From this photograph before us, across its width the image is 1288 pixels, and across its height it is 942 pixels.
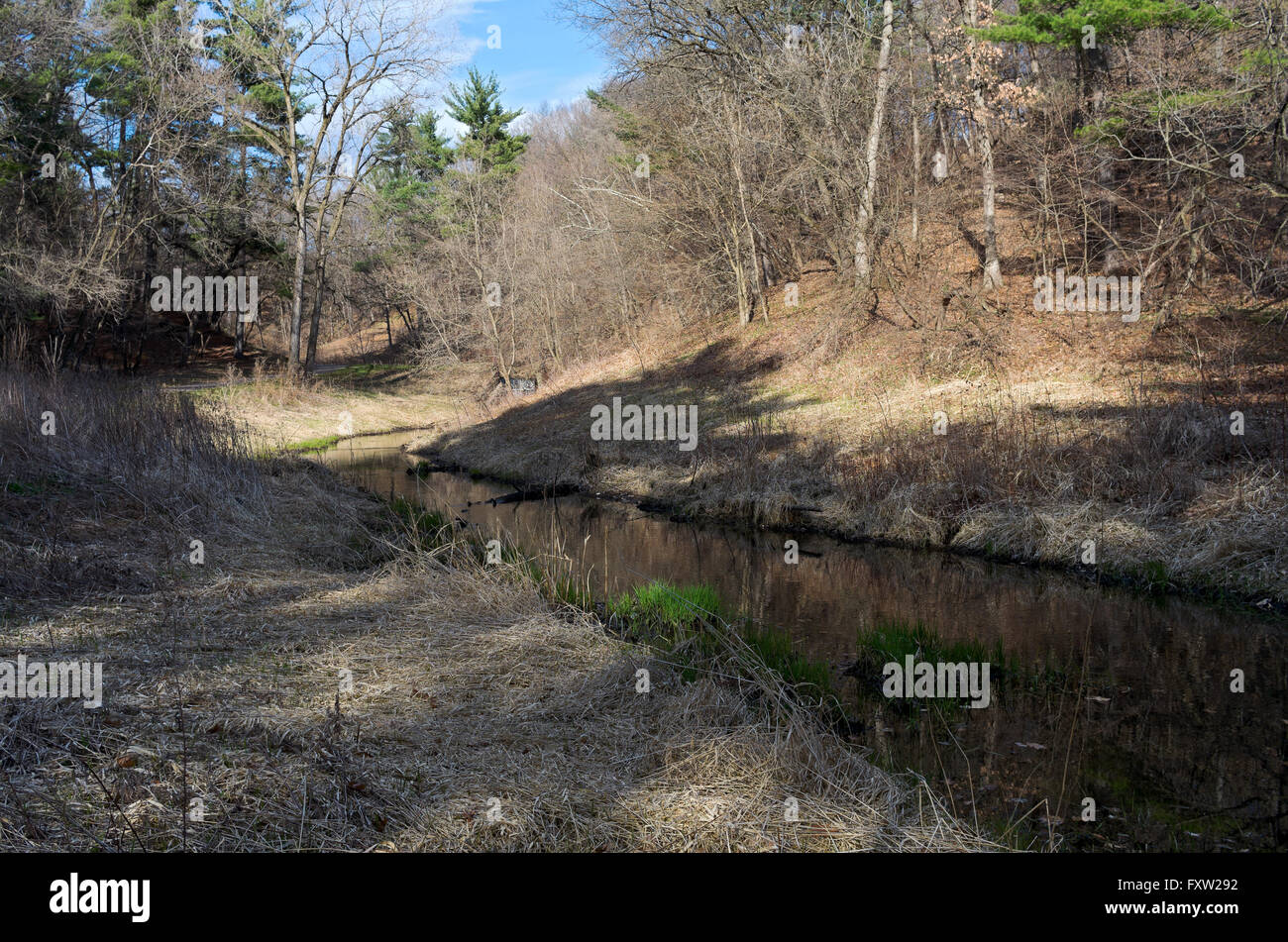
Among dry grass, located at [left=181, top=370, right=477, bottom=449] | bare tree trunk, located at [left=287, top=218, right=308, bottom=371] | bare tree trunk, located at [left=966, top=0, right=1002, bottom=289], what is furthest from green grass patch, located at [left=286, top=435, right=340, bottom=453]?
bare tree trunk, located at [left=966, top=0, right=1002, bottom=289]

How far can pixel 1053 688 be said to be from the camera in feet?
22.3

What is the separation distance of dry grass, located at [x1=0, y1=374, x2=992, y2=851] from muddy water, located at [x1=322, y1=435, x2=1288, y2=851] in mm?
785

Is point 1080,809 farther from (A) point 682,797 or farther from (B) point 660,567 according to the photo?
(B) point 660,567

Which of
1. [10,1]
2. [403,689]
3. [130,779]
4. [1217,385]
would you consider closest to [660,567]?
[403,689]

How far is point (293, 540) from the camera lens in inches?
402

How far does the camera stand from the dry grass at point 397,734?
12.4 ft

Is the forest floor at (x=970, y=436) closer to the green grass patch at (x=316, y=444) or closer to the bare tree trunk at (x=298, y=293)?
the green grass patch at (x=316, y=444)

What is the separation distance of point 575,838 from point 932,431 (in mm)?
12660

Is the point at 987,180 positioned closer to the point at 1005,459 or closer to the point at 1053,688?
the point at 1005,459

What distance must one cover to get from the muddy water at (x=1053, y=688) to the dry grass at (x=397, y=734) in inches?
30.9

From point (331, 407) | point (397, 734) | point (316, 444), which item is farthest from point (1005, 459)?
point (331, 407)

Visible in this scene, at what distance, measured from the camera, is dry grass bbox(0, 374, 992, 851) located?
3766 mm

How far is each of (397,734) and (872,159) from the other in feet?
67.9

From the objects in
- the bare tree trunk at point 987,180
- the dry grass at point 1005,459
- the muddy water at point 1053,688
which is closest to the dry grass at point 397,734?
the muddy water at point 1053,688
